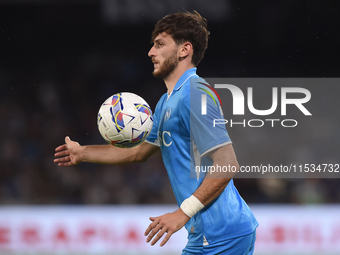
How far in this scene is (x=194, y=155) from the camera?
2.11 m

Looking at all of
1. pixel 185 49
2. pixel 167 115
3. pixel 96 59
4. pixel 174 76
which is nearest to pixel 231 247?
pixel 167 115

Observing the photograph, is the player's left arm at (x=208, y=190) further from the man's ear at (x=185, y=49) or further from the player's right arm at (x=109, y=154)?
the player's right arm at (x=109, y=154)

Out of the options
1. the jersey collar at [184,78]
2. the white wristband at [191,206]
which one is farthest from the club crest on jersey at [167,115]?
the white wristband at [191,206]

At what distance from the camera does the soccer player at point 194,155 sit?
1.91 m

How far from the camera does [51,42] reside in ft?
23.3

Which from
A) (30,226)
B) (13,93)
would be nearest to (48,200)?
(30,226)

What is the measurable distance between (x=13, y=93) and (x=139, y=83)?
2.26 m

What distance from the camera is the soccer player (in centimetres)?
191

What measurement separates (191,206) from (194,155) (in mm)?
314

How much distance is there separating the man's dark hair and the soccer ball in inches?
17.7

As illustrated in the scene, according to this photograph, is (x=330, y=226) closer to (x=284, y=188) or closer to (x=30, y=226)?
(x=284, y=188)

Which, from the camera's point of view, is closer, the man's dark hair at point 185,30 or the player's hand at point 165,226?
the player's hand at point 165,226

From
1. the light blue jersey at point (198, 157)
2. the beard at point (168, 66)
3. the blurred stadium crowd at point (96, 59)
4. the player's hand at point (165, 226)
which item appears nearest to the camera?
the player's hand at point (165, 226)

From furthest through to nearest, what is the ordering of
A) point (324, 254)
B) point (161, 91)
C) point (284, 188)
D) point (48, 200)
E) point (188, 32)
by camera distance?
point (161, 91) < point (284, 188) < point (48, 200) < point (324, 254) < point (188, 32)
